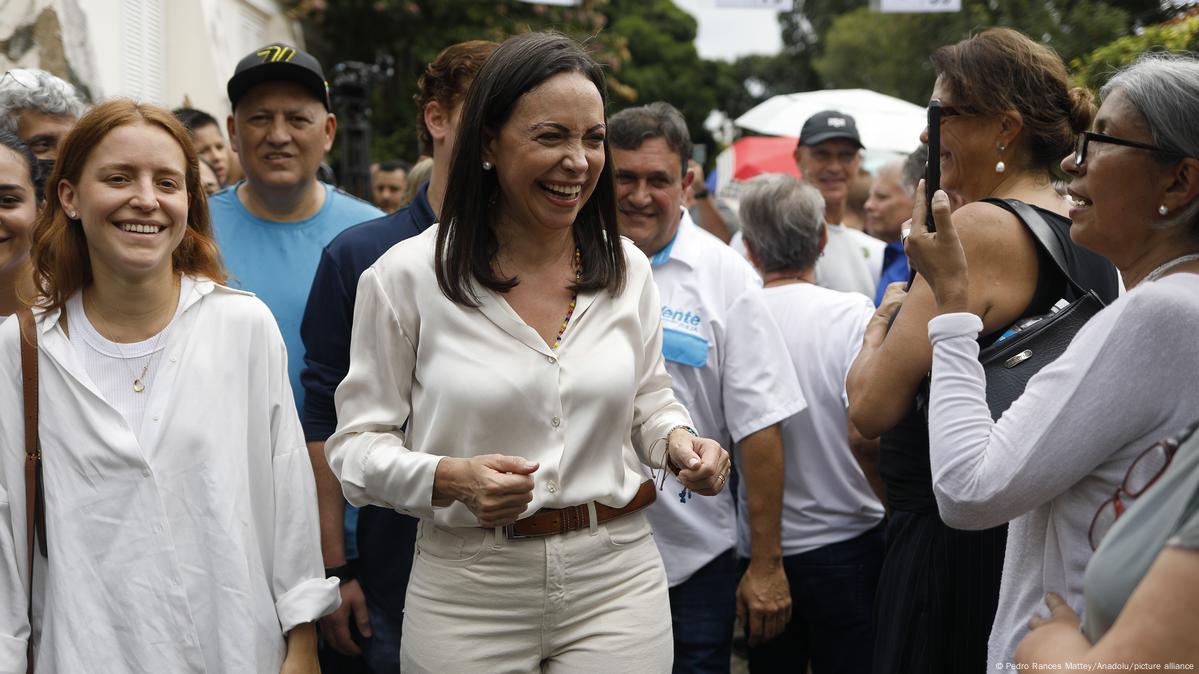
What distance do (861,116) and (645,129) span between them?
5586 millimetres

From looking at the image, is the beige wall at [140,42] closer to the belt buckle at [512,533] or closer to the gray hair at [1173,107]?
the belt buckle at [512,533]

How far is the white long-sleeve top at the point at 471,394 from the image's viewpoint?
266 centimetres

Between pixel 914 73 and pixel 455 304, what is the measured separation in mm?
25838

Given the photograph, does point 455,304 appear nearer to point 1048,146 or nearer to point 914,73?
point 1048,146

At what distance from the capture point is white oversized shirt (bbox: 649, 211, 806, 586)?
12.6ft

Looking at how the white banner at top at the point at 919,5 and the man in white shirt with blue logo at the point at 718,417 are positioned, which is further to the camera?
the white banner at top at the point at 919,5

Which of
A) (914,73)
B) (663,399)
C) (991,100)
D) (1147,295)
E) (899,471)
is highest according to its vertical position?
(991,100)

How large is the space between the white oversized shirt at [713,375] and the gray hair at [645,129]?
1.64 ft

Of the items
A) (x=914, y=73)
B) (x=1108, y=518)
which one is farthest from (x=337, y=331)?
(x=914, y=73)

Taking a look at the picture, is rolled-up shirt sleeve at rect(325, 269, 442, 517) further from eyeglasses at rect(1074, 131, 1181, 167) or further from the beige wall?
the beige wall

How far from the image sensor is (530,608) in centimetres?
267

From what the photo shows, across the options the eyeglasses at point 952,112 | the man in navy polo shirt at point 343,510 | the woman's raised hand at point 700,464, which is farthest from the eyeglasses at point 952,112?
the man in navy polo shirt at point 343,510

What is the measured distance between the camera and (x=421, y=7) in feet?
51.7

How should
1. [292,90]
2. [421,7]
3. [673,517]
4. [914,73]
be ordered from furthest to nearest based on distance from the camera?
[914,73], [421,7], [292,90], [673,517]
